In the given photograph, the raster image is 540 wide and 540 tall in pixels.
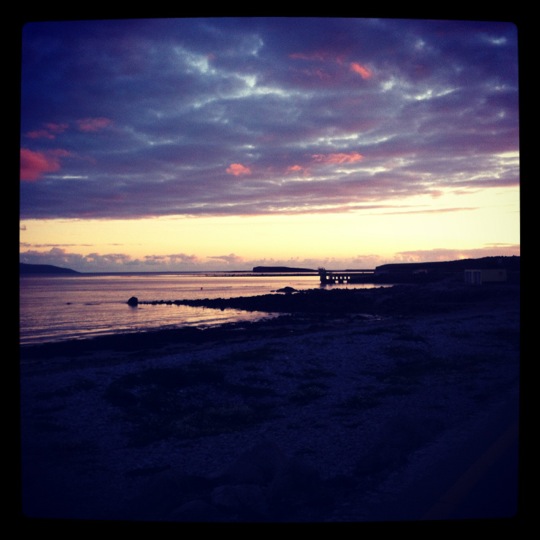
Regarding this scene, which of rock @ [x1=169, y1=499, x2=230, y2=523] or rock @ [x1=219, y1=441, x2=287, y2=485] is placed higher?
rock @ [x1=169, y1=499, x2=230, y2=523]

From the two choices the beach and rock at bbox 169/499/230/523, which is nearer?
rock at bbox 169/499/230/523

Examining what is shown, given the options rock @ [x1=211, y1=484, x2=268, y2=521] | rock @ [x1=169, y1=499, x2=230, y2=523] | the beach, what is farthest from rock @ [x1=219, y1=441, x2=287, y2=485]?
rock @ [x1=169, y1=499, x2=230, y2=523]

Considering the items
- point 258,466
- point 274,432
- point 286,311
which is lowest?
point 286,311

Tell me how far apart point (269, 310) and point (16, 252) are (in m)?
35.3

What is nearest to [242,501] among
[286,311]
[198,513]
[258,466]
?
[198,513]

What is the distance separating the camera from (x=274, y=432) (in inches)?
284

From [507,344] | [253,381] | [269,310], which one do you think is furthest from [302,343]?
[269,310]

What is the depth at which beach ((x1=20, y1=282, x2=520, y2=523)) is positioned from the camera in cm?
468

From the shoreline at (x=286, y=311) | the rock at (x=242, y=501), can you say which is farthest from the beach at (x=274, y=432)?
the shoreline at (x=286, y=311)

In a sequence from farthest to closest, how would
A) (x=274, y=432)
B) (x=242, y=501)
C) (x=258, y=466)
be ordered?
(x=274, y=432)
(x=258, y=466)
(x=242, y=501)

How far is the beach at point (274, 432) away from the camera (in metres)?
4.68

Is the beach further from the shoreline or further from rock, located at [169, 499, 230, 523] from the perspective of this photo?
the shoreline

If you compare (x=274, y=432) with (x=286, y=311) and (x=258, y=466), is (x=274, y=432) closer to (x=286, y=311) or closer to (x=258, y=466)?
(x=258, y=466)

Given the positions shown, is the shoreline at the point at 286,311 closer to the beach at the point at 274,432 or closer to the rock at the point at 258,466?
the beach at the point at 274,432
